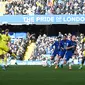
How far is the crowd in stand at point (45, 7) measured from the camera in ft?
113

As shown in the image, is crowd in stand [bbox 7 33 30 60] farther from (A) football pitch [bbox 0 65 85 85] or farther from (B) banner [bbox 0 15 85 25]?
(A) football pitch [bbox 0 65 85 85]

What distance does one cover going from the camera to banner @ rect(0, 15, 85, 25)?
3344 centimetres

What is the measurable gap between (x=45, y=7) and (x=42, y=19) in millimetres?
1487

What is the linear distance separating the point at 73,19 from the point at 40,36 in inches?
149

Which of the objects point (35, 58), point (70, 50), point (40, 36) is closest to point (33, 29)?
point (40, 36)

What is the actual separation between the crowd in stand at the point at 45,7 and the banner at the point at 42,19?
78 centimetres

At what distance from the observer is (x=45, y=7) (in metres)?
34.8

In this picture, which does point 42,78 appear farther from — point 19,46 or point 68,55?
point 19,46

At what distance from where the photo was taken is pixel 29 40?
35.8 m

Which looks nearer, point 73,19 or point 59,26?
point 73,19

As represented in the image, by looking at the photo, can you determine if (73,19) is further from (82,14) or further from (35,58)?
(35,58)

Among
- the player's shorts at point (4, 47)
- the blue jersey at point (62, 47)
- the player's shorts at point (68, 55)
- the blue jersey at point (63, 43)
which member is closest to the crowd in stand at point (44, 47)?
the blue jersey at point (62, 47)

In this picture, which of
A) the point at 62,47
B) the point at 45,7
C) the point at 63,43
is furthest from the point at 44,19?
the point at 63,43

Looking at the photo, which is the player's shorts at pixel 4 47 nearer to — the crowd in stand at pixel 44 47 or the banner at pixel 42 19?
the crowd in stand at pixel 44 47
